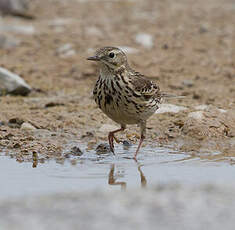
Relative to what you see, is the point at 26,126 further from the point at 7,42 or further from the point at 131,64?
the point at 7,42

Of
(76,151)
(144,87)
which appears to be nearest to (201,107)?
(144,87)

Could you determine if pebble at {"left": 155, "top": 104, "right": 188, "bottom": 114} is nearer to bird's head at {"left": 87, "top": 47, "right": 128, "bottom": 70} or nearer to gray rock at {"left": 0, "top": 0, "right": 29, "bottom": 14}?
bird's head at {"left": 87, "top": 47, "right": 128, "bottom": 70}

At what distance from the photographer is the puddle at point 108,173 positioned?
6340 millimetres

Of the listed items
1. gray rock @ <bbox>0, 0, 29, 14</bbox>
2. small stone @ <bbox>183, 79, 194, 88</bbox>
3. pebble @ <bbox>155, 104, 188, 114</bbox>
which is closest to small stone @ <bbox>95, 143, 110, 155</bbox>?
pebble @ <bbox>155, 104, 188, 114</bbox>

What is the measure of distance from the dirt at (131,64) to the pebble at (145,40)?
128mm

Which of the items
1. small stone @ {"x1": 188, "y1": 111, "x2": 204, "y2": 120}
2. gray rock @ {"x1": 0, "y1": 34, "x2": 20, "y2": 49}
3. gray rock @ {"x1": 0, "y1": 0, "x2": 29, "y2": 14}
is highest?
gray rock @ {"x1": 0, "y1": 0, "x2": 29, "y2": 14}

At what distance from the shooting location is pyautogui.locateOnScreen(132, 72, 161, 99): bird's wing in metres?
7.84

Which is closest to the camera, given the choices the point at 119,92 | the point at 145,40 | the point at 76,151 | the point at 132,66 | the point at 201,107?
the point at 119,92

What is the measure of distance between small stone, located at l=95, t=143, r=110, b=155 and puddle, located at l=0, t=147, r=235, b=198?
94 mm

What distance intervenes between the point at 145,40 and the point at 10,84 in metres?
3.96

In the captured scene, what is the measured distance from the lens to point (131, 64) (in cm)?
1188

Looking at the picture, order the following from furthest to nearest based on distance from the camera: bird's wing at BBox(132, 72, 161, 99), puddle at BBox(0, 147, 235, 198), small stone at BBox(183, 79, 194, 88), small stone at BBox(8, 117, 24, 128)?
small stone at BBox(183, 79, 194, 88)
small stone at BBox(8, 117, 24, 128)
bird's wing at BBox(132, 72, 161, 99)
puddle at BBox(0, 147, 235, 198)

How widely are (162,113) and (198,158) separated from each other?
6.75 feet

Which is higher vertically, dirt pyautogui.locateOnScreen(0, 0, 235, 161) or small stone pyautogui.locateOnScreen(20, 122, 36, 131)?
dirt pyautogui.locateOnScreen(0, 0, 235, 161)
